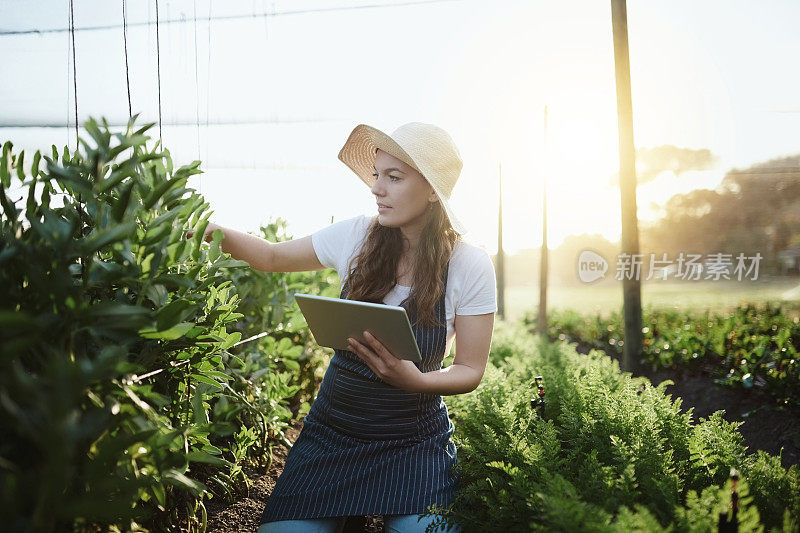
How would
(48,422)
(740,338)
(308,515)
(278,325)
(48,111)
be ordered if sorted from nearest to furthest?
A: (48,422), (308,515), (278,325), (48,111), (740,338)

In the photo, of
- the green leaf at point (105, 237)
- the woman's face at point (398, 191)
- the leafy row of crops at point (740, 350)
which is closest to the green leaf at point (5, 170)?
the green leaf at point (105, 237)

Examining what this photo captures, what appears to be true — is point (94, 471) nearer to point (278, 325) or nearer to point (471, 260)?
point (471, 260)

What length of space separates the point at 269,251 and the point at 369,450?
3.08 feet

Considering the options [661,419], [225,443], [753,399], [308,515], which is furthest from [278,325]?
[753,399]

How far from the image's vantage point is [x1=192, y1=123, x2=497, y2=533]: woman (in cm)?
186

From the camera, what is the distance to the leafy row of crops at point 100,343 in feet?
2.72

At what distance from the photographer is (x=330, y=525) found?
1.87 metres

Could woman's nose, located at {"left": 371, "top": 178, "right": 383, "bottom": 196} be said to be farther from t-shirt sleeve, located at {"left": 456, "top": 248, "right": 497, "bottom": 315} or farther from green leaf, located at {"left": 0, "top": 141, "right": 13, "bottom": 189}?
green leaf, located at {"left": 0, "top": 141, "right": 13, "bottom": 189}

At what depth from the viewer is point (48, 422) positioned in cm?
78

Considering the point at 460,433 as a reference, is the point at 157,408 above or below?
above

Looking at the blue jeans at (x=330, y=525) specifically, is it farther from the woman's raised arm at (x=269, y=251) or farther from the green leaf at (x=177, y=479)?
the woman's raised arm at (x=269, y=251)

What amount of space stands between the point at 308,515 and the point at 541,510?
35.6 inches
